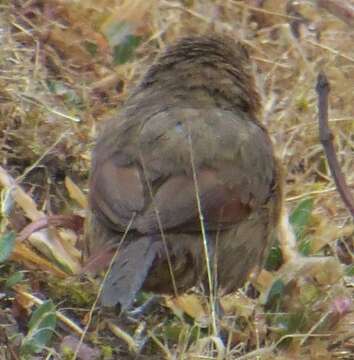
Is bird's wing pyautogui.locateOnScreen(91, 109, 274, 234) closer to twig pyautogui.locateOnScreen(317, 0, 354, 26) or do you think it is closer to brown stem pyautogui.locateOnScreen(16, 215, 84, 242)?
brown stem pyautogui.locateOnScreen(16, 215, 84, 242)

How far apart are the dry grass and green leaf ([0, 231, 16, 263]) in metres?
0.19

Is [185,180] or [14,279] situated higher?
[185,180]

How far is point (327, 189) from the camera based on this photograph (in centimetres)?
638

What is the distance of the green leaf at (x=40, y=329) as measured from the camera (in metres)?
4.86

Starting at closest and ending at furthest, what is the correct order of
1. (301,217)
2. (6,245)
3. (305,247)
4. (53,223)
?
(6,245) → (53,223) → (305,247) → (301,217)

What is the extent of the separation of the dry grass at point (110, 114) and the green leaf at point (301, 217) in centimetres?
5

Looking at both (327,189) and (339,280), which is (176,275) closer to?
(339,280)

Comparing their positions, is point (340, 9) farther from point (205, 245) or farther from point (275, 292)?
point (275, 292)

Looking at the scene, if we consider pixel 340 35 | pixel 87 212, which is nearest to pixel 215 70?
pixel 87 212

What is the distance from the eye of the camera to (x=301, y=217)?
19.5ft

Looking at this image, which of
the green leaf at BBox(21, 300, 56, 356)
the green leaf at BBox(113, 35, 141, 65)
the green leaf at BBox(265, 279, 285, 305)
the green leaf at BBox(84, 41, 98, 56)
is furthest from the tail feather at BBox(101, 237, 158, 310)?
the green leaf at BBox(84, 41, 98, 56)

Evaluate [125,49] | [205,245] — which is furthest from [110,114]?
[205,245]

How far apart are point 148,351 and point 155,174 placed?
2.28 feet

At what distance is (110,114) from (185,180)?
171 cm
